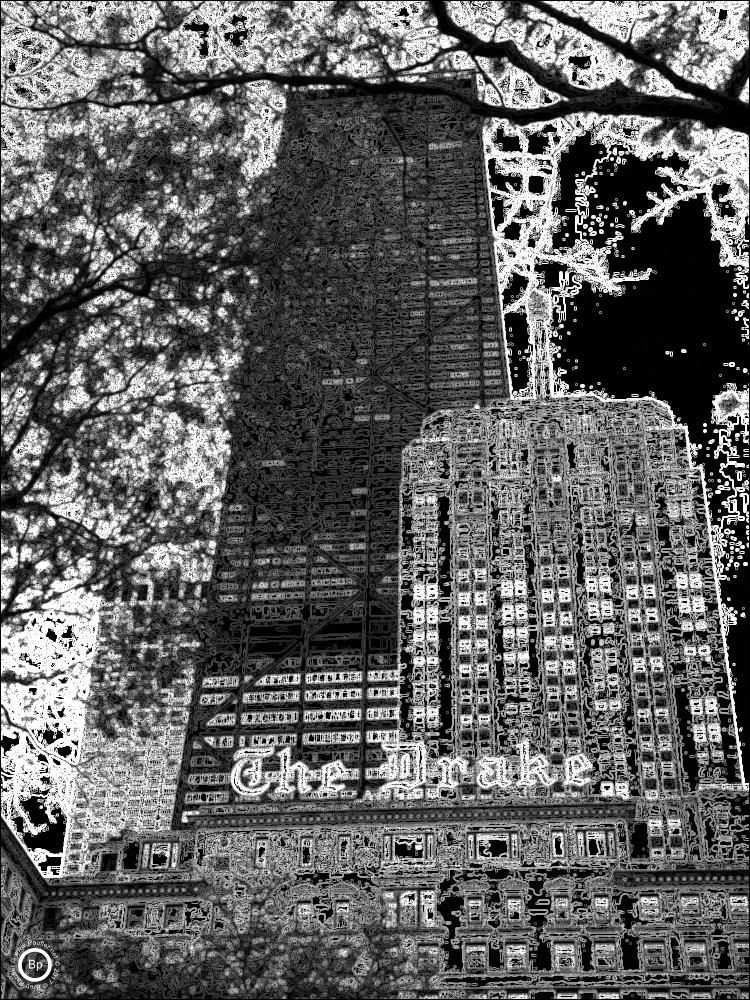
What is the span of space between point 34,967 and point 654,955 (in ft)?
39.8

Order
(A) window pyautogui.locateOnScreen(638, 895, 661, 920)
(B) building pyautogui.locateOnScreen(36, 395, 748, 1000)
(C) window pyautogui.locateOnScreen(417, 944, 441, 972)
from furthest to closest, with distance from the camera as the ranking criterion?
(A) window pyautogui.locateOnScreen(638, 895, 661, 920)
(B) building pyautogui.locateOnScreen(36, 395, 748, 1000)
(C) window pyautogui.locateOnScreen(417, 944, 441, 972)

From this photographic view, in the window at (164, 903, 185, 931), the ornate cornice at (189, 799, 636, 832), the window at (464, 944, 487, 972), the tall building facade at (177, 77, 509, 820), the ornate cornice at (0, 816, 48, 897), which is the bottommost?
the window at (464, 944, 487, 972)

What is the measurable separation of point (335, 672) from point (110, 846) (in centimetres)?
665

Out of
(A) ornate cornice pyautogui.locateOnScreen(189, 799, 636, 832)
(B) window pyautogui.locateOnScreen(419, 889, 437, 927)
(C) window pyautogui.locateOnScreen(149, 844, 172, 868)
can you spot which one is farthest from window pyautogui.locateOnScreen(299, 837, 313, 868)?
(C) window pyautogui.locateOnScreen(149, 844, 172, 868)

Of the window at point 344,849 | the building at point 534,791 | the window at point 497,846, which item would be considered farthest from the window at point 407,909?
the window at point 497,846

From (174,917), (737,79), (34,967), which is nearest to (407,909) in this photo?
(174,917)

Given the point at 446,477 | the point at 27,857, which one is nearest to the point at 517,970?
the point at 27,857

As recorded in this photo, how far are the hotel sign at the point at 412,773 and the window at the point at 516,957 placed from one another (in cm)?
336

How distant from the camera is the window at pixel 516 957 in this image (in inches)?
1010

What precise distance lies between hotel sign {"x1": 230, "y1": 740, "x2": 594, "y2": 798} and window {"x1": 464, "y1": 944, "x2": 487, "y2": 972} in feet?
11.2

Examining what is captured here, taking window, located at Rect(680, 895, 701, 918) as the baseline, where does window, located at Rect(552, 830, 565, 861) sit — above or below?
above

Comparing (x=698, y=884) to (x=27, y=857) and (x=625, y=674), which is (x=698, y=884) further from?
(x=27, y=857)

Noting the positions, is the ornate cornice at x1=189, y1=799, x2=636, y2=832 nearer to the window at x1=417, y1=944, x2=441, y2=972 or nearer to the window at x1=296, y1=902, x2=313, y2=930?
the window at x1=296, y1=902, x2=313, y2=930

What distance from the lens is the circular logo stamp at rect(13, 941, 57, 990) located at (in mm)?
18750
